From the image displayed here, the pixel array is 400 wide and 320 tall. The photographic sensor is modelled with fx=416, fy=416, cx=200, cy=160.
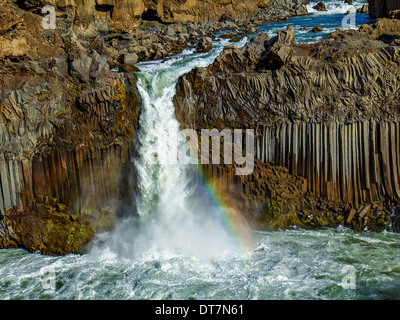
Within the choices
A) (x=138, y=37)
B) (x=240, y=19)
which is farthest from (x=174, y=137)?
(x=240, y=19)

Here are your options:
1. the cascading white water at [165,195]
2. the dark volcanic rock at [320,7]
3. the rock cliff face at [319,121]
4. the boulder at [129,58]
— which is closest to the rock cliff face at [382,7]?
the dark volcanic rock at [320,7]

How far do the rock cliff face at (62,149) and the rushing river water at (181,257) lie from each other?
0.60 m

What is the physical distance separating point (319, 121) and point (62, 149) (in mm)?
9209

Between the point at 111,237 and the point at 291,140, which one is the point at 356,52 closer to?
the point at 291,140

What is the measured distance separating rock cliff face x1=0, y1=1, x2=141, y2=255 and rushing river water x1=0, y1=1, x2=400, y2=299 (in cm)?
60

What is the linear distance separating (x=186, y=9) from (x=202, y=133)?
1942cm

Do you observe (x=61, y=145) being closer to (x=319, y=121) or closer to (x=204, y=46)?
(x=319, y=121)

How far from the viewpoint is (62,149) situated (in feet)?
48.9

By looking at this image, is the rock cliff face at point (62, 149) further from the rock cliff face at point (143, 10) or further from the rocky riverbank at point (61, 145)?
the rock cliff face at point (143, 10)

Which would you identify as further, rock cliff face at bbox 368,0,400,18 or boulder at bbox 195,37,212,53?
rock cliff face at bbox 368,0,400,18

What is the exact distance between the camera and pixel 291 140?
590 inches

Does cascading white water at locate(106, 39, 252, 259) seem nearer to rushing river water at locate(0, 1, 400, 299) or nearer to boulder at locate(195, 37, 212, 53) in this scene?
rushing river water at locate(0, 1, 400, 299)

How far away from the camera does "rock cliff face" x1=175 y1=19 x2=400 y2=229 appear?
568 inches

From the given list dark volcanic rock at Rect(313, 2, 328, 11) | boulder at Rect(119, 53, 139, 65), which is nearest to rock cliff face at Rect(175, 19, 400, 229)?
boulder at Rect(119, 53, 139, 65)
